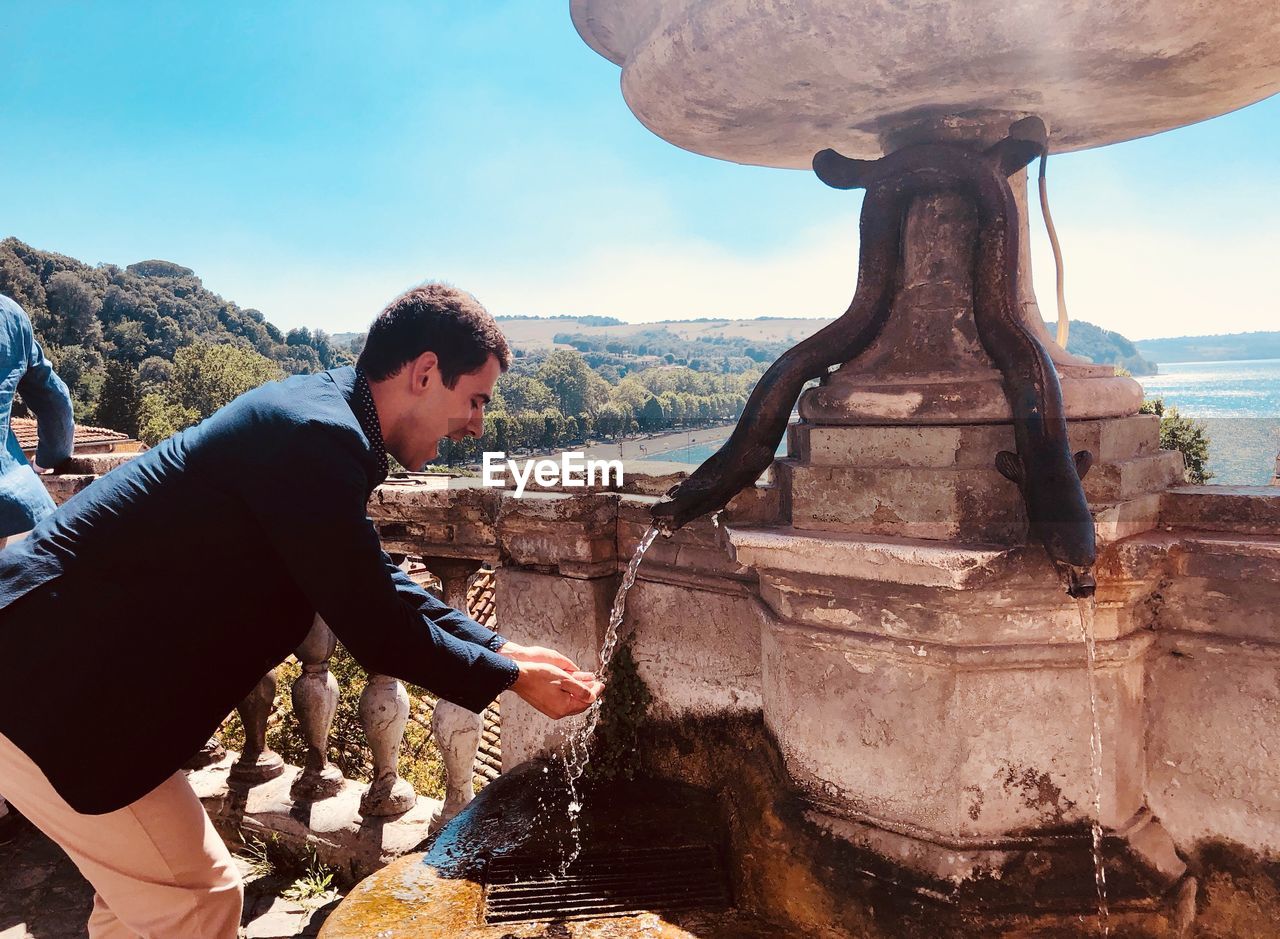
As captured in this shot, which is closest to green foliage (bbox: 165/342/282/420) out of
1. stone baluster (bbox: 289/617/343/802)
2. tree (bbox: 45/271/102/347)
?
tree (bbox: 45/271/102/347)

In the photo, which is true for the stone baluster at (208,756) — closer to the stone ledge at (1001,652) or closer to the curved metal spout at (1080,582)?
the stone ledge at (1001,652)

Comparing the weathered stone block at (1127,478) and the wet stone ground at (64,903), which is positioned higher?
the weathered stone block at (1127,478)

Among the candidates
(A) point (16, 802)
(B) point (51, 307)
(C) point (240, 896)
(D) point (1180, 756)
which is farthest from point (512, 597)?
(B) point (51, 307)

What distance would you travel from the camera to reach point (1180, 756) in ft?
6.54

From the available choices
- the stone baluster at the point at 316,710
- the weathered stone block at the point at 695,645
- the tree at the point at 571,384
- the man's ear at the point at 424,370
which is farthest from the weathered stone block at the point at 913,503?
the tree at the point at 571,384

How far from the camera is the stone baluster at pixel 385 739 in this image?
2902mm

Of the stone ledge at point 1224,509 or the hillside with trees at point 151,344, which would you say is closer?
the stone ledge at point 1224,509

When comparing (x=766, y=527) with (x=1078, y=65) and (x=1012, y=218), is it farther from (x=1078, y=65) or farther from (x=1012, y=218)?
(x=1078, y=65)

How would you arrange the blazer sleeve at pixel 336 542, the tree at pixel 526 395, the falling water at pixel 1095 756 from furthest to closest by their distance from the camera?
the tree at pixel 526 395
the falling water at pixel 1095 756
the blazer sleeve at pixel 336 542

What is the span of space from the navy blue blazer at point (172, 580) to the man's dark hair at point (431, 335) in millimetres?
172

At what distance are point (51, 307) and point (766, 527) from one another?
10459 centimetres

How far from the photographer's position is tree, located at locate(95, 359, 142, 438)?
50.2 metres

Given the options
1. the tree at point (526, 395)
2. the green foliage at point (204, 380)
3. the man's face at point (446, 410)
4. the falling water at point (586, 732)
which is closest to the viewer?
the man's face at point (446, 410)

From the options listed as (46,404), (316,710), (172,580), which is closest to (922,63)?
(172,580)
